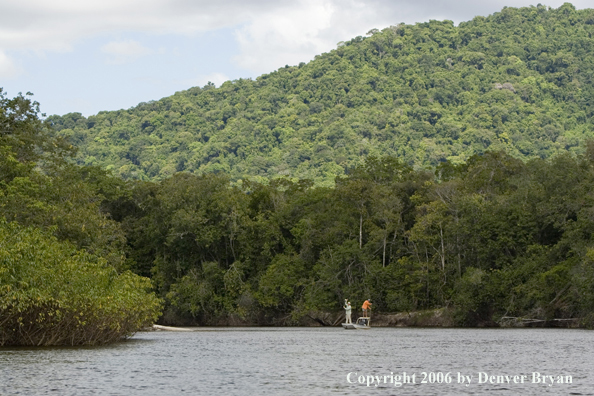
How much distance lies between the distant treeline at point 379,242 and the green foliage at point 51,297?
111 ft

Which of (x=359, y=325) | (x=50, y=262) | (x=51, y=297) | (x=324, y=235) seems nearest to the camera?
(x=51, y=297)

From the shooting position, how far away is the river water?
24250 millimetres

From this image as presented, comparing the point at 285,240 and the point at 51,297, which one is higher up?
the point at 285,240

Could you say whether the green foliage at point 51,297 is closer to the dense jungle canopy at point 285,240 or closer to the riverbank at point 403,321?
the dense jungle canopy at point 285,240

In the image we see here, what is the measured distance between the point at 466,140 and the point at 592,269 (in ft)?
307

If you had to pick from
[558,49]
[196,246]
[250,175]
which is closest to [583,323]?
[196,246]

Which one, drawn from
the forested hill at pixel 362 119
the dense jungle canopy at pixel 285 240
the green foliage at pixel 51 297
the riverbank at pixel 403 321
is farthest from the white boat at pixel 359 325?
the forested hill at pixel 362 119

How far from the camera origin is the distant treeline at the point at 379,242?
66.7m

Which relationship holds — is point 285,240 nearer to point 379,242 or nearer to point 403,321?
point 379,242

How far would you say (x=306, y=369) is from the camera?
98.5ft

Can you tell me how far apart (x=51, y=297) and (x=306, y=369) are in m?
10.5

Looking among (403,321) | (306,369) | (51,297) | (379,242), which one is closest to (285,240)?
(379,242)

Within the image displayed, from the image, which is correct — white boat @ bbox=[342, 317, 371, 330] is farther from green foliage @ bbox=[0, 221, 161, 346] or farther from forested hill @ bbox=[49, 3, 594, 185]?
forested hill @ bbox=[49, 3, 594, 185]

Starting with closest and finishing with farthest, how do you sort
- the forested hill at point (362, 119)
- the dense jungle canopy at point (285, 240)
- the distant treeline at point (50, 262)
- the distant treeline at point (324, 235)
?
the distant treeline at point (50, 262), the dense jungle canopy at point (285, 240), the distant treeline at point (324, 235), the forested hill at point (362, 119)
